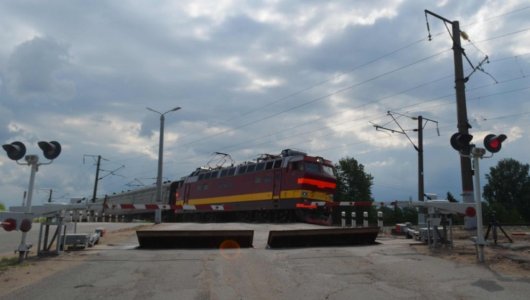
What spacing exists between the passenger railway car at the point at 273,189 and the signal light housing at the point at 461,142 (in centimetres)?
1149

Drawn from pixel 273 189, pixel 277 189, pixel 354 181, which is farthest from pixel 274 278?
pixel 354 181

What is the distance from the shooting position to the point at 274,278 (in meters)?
8.04

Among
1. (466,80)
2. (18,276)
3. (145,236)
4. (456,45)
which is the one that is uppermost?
(456,45)

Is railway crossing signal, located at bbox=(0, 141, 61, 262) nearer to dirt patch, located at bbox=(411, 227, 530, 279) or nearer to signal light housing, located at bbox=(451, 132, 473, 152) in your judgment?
dirt patch, located at bbox=(411, 227, 530, 279)

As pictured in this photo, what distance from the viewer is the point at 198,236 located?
12.0m

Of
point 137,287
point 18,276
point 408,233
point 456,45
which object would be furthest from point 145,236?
point 456,45

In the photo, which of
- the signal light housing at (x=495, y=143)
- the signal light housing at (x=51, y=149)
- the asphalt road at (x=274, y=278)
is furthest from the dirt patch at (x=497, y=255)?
the signal light housing at (x=51, y=149)

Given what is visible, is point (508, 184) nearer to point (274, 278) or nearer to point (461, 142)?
point (461, 142)

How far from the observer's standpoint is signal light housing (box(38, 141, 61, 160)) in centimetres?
1116

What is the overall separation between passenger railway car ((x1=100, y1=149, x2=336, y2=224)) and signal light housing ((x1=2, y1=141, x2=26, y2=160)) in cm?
1001

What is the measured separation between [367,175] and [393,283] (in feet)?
219

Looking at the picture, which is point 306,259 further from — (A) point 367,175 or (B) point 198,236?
(A) point 367,175

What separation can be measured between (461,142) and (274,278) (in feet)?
18.9

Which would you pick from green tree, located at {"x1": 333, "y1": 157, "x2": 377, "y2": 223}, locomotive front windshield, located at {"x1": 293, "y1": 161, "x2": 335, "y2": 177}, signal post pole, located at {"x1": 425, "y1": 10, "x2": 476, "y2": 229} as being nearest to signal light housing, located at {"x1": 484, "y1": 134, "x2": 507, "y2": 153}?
signal post pole, located at {"x1": 425, "y1": 10, "x2": 476, "y2": 229}
